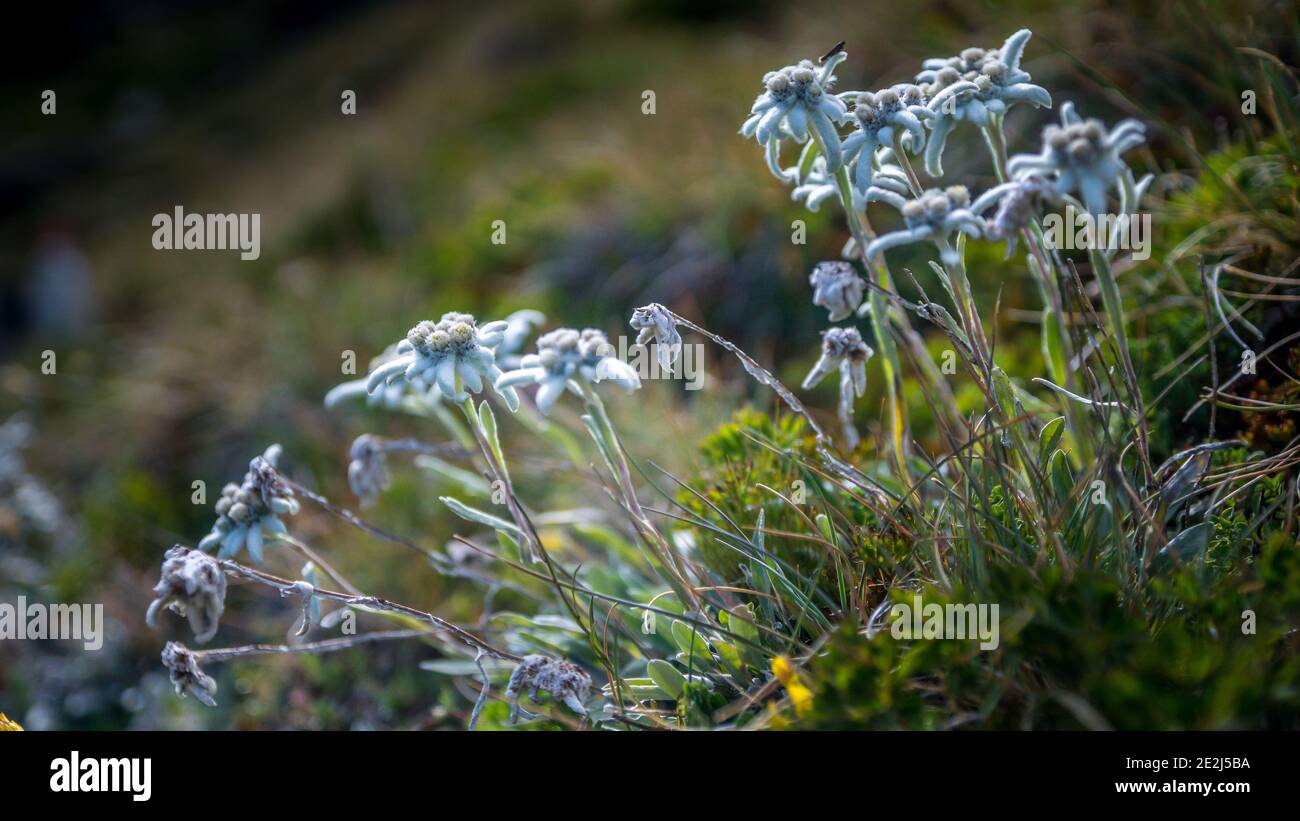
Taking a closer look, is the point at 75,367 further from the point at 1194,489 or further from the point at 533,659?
the point at 1194,489

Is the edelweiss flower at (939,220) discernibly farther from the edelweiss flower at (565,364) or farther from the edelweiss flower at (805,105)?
the edelweiss flower at (565,364)

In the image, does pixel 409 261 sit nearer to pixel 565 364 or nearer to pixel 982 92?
pixel 565 364

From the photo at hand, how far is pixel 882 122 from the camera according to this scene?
1945mm

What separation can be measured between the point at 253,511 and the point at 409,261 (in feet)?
14.7

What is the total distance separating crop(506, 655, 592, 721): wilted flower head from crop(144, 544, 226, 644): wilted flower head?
640mm

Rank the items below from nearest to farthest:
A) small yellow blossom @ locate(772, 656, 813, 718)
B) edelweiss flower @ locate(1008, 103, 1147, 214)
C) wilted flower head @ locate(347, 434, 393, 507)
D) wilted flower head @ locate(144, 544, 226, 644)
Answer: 1. edelweiss flower @ locate(1008, 103, 1147, 214)
2. small yellow blossom @ locate(772, 656, 813, 718)
3. wilted flower head @ locate(144, 544, 226, 644)
4. wilted flower head @ locate(347, 434, 393, 507)

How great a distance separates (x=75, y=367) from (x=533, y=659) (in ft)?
20.4

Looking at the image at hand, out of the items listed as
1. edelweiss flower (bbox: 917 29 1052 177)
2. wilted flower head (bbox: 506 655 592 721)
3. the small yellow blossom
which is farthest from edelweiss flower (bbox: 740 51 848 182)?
wilted flower head (bbox: 506 655 592 721)

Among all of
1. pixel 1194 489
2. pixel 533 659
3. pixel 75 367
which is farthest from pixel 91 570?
pixel 1194 489

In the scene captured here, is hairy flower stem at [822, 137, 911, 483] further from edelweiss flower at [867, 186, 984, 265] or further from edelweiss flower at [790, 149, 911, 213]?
edelweiss flower at [867, 186, 984, 265]

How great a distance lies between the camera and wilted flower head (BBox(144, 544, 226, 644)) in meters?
1.90

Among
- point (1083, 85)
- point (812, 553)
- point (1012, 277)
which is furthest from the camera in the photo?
point (1083, 85)

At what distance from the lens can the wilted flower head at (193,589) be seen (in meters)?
1.90
